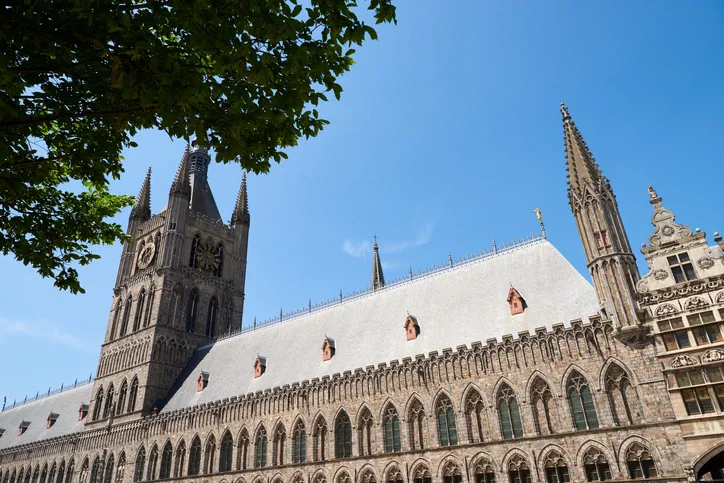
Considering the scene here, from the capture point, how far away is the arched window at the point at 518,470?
2170cm

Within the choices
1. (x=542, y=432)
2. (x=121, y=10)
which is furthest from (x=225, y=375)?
(x=121, y=10)

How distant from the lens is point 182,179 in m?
48.8

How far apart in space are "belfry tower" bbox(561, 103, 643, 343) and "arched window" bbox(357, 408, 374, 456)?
13.5 meters

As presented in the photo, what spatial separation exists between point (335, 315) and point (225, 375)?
9948 millimetres

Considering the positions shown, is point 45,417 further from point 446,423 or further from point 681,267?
point 681,267

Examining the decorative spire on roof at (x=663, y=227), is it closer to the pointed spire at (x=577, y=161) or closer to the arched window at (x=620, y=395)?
the pointed spire at (x=577, y=161)

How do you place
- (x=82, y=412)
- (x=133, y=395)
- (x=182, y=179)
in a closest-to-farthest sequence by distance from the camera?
(x=133, y=395), (x=82, y=412), (x=182, y=179)

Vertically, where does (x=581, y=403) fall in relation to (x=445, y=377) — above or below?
below

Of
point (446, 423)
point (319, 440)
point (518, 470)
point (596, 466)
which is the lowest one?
point (596, 466)

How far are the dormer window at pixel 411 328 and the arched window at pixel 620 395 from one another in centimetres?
1074

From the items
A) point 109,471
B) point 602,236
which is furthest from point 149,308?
point 602,236

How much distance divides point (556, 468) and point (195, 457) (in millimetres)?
24376

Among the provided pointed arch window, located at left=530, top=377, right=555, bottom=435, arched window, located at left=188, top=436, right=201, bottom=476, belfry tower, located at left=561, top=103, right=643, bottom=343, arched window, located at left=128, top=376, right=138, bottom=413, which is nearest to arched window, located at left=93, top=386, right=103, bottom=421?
arched window, located at left=128, top=376, right=138, bottom=413

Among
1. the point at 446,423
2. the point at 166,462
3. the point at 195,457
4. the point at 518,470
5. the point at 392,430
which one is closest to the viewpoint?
the point at 518,470
